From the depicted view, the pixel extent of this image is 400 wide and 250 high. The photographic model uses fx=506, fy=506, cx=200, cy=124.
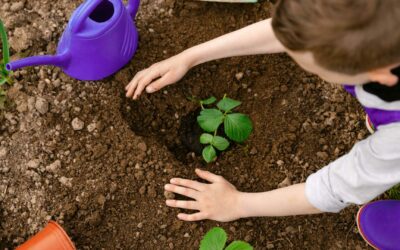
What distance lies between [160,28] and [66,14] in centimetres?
34

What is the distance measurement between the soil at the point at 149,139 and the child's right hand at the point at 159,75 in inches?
2.5

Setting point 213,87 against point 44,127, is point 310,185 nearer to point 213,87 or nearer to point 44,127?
point 213,87

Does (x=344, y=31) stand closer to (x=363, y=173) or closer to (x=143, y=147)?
(x=363, y=173)

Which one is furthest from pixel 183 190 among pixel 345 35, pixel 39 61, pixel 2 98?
pixel 345 35

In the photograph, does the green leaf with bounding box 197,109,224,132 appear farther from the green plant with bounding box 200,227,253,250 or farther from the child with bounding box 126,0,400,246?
the green plant with bounding box 200,227,253,250

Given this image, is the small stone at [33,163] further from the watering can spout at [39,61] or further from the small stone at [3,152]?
the watering can spout at [39,61]

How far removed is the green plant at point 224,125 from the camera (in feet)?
5.27

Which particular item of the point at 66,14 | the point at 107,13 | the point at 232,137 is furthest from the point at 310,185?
the point at 66,14

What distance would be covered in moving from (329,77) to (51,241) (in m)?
0.90

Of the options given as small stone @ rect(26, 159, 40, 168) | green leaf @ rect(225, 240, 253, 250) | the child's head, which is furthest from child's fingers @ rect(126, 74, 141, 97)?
the child's head

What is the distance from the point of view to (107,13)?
5.42 ft

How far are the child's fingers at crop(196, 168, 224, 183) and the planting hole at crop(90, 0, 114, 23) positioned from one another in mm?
582

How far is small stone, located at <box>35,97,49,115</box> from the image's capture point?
1694 millimetres

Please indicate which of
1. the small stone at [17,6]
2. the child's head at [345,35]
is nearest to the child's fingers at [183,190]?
the child's head at [345,35]
